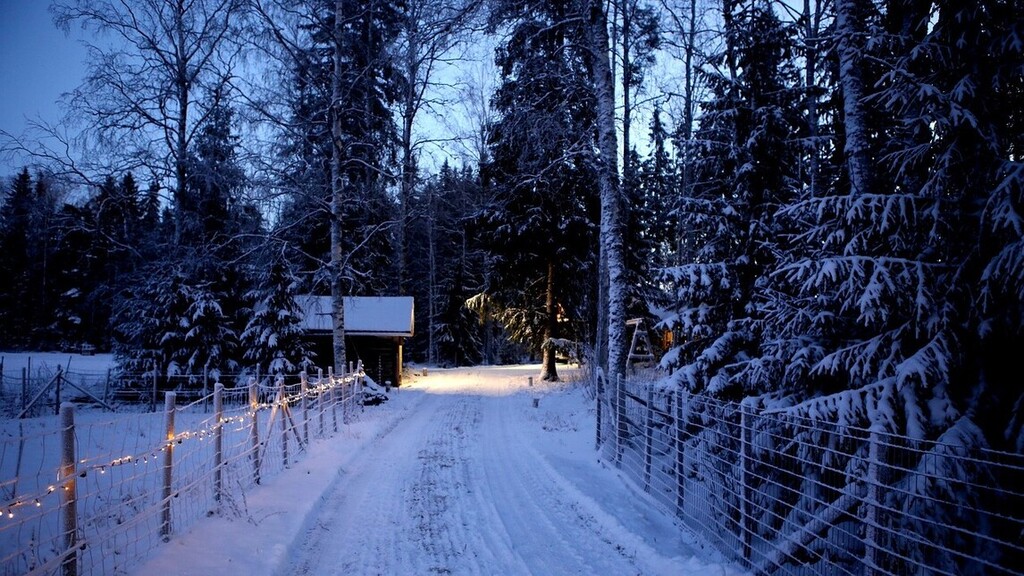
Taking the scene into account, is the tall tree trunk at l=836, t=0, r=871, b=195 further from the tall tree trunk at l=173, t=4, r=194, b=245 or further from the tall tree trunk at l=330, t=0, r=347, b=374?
the tall tree trunk at l=173, t=4, r=194, b=245

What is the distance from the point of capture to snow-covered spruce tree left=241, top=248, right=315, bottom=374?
758 inches

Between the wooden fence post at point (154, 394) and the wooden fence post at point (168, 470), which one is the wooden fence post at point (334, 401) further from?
the wooden fence post at point (154, 394)

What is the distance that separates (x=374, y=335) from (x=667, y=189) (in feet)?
53.9

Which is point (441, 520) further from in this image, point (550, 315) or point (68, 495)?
point (550, 315)

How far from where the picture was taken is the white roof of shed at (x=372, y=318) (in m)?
25.0

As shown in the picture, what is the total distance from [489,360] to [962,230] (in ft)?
143

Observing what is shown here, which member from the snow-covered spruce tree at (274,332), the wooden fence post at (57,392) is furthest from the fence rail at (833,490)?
the wooden fence post at (57,392)

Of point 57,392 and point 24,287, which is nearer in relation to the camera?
point 57,392

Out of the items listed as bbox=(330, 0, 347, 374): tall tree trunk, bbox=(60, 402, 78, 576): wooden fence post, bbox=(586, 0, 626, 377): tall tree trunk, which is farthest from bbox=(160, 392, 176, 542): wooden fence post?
bbox=(330, 0, 347, 374): tall tree trunk

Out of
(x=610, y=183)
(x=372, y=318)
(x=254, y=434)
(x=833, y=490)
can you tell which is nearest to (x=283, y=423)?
(x=254, y=434)

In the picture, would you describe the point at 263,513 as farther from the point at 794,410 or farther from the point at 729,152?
the point at 729,152

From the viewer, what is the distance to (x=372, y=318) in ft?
86.7

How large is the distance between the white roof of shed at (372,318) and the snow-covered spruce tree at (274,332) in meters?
4.19

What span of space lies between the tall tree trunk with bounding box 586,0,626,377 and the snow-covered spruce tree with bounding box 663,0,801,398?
1.07 meters
